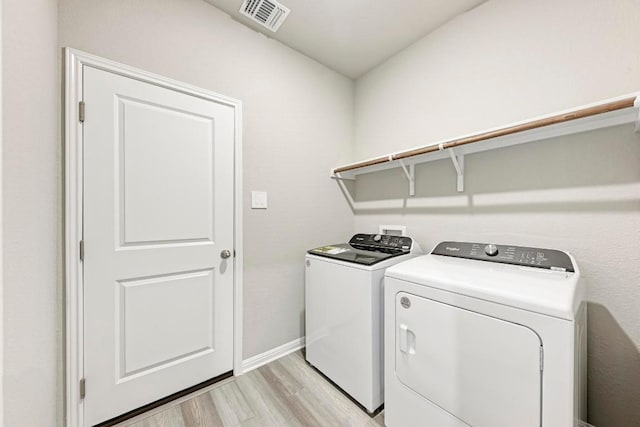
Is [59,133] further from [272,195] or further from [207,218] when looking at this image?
[272,195]

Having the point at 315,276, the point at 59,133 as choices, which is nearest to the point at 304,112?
the point at 315,276

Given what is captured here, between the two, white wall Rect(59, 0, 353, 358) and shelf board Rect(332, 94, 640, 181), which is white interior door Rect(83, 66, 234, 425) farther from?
shelf board Rect(332, 94, 640, 181)

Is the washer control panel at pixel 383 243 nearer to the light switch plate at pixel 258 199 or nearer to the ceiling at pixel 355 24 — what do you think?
the light switch plate at pixel 258 199

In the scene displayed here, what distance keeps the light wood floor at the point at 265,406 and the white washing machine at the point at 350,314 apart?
9cm

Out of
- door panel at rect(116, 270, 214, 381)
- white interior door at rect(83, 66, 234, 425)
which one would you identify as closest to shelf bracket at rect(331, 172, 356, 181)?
white interior door at rect(83, 66, 234, 425)

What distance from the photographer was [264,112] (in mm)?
1893

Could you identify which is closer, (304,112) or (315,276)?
(315,276)

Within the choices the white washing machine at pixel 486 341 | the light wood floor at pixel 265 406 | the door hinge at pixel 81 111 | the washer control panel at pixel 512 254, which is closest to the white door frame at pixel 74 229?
the door hinge at pixel 81 111

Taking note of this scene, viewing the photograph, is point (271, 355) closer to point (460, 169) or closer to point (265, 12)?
point (460, 169)

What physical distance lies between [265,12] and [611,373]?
2.87 metres

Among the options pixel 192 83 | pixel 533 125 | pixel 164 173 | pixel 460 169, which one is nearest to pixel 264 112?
pixel 192 83

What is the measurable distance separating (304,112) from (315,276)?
142 cm

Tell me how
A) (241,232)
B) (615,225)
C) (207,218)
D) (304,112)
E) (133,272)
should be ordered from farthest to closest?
1. (304,112)
2. (241,232)
3. (207,218)
4. (133,272)
5. (615,225)

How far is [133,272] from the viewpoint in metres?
1.37
